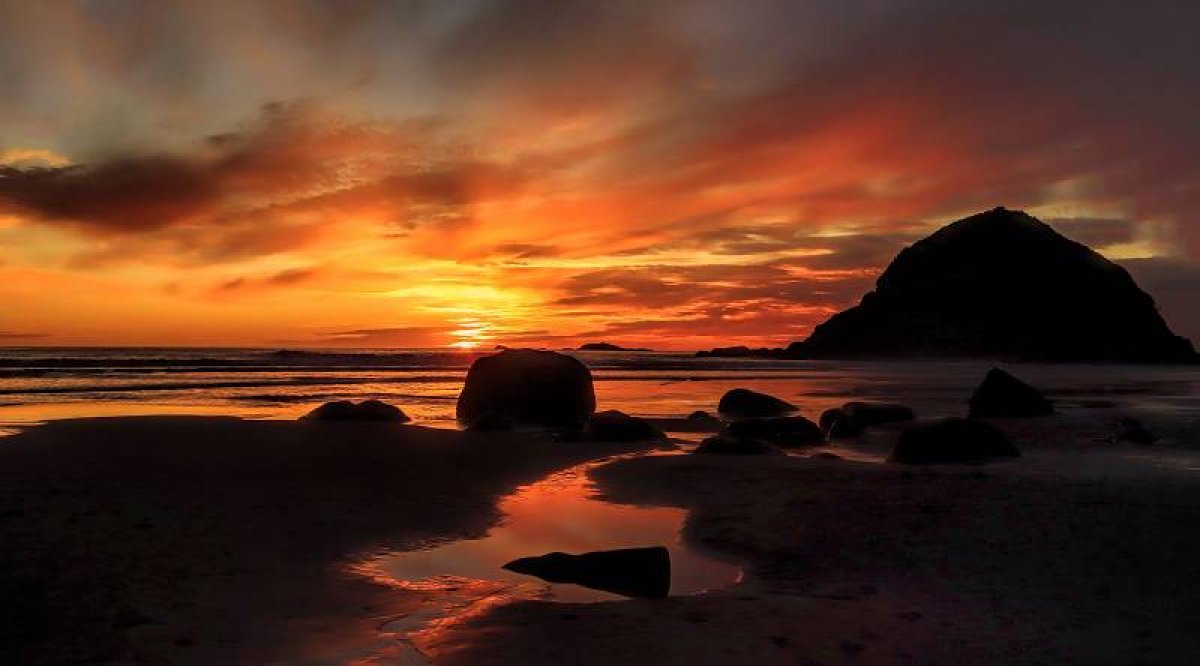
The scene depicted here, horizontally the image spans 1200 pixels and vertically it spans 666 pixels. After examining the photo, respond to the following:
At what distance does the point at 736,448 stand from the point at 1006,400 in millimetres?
11031

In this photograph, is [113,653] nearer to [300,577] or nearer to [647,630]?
[300,577]

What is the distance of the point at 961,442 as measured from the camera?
14.0 metres

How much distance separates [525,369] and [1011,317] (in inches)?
4782

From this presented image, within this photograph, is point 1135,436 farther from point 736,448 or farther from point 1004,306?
point 1004,306

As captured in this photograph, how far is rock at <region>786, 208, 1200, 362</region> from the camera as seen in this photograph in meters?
120

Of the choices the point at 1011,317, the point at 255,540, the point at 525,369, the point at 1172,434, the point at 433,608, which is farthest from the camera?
the point at 1011,317

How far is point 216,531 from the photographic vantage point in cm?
845

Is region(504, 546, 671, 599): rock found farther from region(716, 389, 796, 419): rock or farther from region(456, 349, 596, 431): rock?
region(716, 389, 796, 419): rock

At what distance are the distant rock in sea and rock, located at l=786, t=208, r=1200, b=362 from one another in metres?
0.17

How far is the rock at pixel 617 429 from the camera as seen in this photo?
17828mm

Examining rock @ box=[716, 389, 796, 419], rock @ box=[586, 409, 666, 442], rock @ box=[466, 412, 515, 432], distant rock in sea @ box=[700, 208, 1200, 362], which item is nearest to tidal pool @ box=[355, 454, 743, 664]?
rock @ box=[586, 409, 666, 442]

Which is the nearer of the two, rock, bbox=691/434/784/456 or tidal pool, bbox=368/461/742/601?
tidal pool, bbox=368/461/742/601

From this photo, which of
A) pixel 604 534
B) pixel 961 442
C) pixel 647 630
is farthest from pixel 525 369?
pixel 647 630

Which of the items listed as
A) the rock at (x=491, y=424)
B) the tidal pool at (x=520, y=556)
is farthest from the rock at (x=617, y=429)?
the tidal pool at (x=520, y=556)
